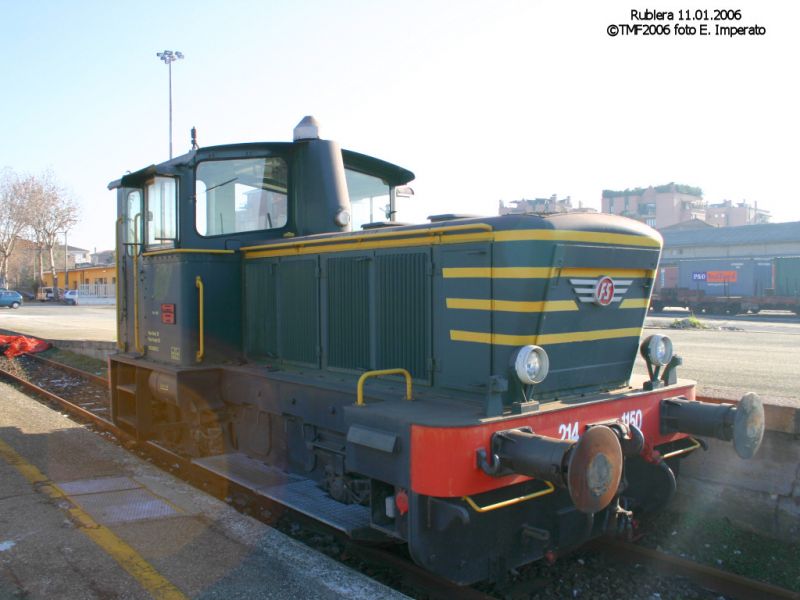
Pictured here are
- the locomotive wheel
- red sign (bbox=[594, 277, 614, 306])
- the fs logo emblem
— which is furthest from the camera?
red sign (bbox=[594, 277, 614, 306])

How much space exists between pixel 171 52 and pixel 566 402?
1569 inches

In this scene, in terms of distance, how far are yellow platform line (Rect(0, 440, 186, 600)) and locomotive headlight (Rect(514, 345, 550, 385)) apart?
91.2 inches

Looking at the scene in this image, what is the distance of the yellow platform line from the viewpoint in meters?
3.88

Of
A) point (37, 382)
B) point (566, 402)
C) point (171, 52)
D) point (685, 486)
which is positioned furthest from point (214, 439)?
point (171, 52)

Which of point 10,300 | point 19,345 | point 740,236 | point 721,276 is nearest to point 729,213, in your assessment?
point 740,236

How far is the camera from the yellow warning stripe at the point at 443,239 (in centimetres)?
402

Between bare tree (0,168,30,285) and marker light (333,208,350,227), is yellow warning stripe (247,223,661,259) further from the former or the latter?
bare tree (0,168,30,285)

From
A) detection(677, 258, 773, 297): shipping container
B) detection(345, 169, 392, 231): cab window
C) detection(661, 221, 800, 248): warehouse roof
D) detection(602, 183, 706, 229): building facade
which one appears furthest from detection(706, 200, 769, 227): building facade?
detection(345, 169, 392, 231): cab window

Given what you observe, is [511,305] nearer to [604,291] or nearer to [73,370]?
[604,291]

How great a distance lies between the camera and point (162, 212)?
645 centimetres

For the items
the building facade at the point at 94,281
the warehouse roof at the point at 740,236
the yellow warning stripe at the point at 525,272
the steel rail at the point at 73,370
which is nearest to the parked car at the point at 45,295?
the building facade at the point at 94,281

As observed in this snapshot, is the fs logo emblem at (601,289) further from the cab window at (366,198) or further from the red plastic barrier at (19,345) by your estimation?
the red plastic barrier at (19,345)

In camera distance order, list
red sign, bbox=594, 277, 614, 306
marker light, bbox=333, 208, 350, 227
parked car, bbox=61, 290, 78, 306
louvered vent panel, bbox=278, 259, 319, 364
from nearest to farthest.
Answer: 1. red sign, bbox=594, 277, 614, 306
2. louvered vent panel, bbox=278, 259, 319, 364
3. marker light, bbox=333, 208, 350, 227
4. parked car, bbox=61, 290, 78, 306

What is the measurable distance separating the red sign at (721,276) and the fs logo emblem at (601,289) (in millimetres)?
31902
